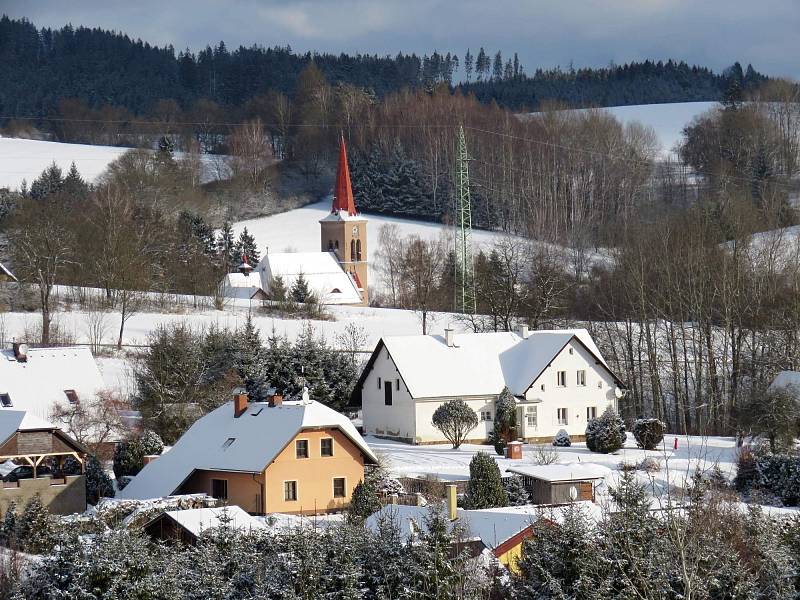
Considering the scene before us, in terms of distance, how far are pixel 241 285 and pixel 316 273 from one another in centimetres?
533

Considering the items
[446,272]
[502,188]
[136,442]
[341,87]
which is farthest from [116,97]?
[136,442]

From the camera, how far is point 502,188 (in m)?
103

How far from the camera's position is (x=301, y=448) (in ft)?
125

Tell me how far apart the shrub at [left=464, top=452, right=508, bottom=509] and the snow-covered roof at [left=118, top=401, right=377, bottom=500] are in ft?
13.0

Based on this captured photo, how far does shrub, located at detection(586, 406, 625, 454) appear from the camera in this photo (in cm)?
4400

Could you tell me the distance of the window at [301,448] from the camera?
125ft

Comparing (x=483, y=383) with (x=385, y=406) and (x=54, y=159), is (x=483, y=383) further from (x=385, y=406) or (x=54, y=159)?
(x=54, y=159)

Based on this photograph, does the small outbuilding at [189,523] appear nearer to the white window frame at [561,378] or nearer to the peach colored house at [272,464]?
the peach colored house at [272,464]

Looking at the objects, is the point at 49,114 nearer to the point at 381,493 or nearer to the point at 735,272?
the point at 735,272

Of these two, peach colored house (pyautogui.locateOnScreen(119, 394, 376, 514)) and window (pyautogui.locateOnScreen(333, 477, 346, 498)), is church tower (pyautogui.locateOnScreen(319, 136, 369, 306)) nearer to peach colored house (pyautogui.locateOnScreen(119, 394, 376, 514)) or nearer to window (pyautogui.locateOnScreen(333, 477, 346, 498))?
peach colored house (pyautogui.locateOnScreen(119, 394, 376, 514))

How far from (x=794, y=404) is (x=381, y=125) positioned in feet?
234

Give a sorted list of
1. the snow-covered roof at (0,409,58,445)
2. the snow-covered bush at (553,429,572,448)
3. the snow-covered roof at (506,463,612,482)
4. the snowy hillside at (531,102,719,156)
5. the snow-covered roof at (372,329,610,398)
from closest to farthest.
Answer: the snow-covered roof at (506,463,612,482) → the snow-covered roof at (0,409,58,445) → the snow-covered bush at (553,429,572,448) → the snow-covered roof at (372,329,610,398) → the snowy hillside at (531,102,719,156)

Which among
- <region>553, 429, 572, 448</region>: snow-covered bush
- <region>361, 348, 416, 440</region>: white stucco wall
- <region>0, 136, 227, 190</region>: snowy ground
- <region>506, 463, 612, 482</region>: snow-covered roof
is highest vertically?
<region>0, 136, 227, 190</region>: snowy ground

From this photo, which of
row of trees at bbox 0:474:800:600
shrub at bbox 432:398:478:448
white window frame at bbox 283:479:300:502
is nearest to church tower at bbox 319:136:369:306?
shrub at bbox 432:398:478:448
